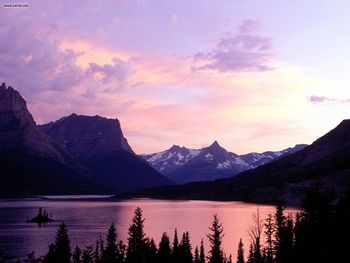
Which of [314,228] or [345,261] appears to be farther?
[314,228]

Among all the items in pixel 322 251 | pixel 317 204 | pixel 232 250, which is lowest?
pixel 232 250

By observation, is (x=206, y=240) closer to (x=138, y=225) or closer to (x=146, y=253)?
(x=146, y=253)

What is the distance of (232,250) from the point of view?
15662cm

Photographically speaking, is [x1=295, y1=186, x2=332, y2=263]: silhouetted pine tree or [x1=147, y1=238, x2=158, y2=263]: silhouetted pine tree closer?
[x1=295, y1=186, x2=332, y2=263]: silhouetted pine tree

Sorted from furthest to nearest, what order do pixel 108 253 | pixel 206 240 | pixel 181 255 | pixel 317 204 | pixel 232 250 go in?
pixel 206 240
pixel 232 250
pixel 181 255
pixel 108 253
pixel 317 204

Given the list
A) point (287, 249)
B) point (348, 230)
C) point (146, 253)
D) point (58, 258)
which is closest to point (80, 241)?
point (146, 253)

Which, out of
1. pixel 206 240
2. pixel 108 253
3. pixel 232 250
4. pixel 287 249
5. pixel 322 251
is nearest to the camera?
pixel 322 251

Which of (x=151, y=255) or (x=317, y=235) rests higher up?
(x=317, y=235)

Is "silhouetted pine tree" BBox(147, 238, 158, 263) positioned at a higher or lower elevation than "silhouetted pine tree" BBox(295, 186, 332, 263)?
lower

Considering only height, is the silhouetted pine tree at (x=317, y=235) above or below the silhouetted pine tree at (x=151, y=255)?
above

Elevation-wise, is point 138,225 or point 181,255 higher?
Result: point 138,225

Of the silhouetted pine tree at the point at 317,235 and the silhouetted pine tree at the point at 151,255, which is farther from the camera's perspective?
the silhouetted pine tree at the point at 151,255

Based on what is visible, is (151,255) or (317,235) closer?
(317,235)

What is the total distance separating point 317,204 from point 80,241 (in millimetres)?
122459
